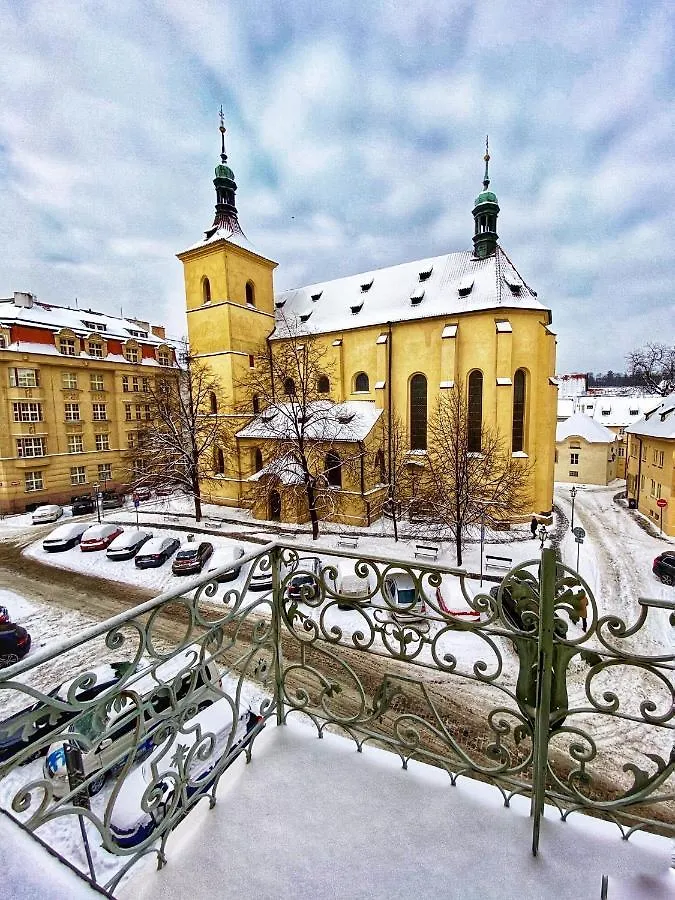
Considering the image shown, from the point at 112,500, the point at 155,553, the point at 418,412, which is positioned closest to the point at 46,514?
the point at 112,500

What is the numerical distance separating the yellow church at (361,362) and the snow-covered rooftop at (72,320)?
7.04 meters

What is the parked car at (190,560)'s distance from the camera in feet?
44.5

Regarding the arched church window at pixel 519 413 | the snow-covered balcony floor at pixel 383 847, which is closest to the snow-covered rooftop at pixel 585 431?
the arched church window at pixel 519 413

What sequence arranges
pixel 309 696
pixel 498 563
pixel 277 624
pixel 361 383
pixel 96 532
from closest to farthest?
pixel 277 624 → pixel 309 696 → pixel 498 563 → pixel 96 532 → pixel 361 383

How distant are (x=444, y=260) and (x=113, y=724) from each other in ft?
76.5

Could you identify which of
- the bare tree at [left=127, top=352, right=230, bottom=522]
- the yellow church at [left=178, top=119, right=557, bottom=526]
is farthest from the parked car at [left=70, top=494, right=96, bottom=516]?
the yellow church at [left=178, top=119, right=557, bottom=526]

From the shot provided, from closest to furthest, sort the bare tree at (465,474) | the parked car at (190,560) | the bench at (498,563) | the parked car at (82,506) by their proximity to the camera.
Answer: the bench at (498,563), the parked car at (190,560), the bare tree at (465,474), the parked car at (82,506)

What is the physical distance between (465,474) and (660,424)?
12.9 m

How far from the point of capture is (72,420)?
917 inches

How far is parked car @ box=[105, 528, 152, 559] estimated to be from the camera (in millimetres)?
14961

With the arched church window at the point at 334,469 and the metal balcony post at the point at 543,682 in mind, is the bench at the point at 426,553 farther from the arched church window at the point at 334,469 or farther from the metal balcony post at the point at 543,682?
the metal balcony post at the point at 543,682

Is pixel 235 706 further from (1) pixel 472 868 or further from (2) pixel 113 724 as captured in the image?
(1) pixel 472 868

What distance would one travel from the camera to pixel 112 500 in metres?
23.6

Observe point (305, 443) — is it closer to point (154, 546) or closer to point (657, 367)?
point (154, 546)
